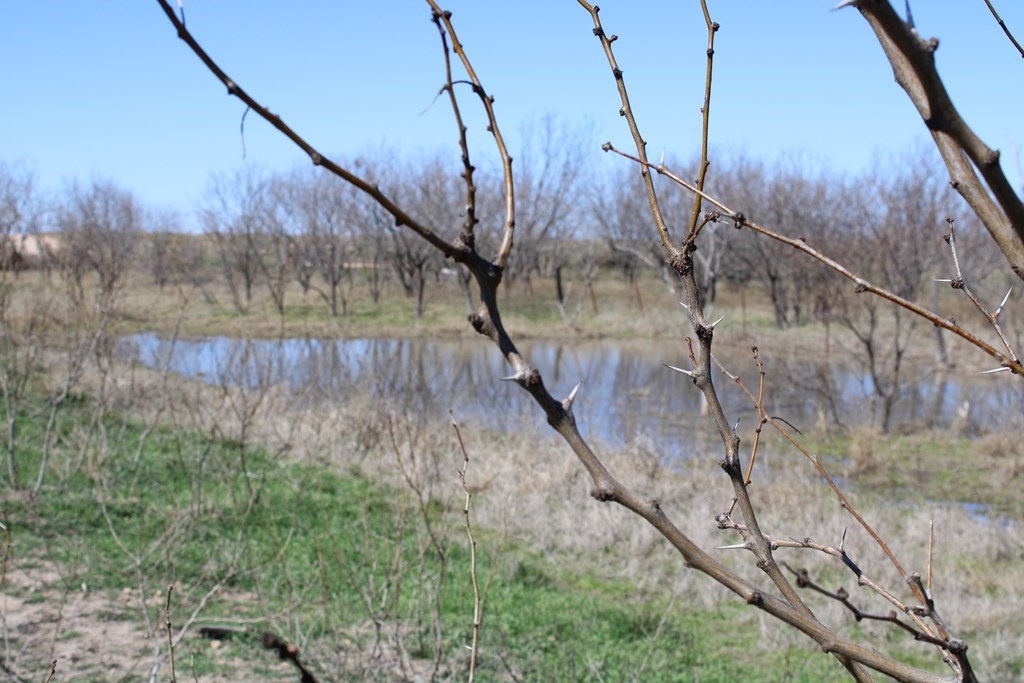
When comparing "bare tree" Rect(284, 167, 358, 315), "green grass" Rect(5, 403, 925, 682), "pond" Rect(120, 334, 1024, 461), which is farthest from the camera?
"bare tree" Rect(284, 167, 358, 315)

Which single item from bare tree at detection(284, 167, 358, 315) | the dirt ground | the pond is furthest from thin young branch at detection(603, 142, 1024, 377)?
bare tree at detection(284, 167, 358, 315)

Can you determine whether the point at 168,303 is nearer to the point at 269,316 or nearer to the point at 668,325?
the point at 269,316

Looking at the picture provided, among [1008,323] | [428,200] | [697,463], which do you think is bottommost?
[697,463]

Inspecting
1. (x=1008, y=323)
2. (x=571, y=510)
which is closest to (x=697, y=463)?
(x=571, y=510)

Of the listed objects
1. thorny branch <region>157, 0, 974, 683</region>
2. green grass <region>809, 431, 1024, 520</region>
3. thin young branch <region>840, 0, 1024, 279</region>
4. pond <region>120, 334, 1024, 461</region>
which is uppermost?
thin young branch <region>840, 0, 1024, 279</region>

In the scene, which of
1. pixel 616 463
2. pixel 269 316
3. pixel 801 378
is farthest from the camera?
pixel 269 316

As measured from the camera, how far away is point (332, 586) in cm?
627

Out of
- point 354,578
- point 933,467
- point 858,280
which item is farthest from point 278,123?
point 933,467

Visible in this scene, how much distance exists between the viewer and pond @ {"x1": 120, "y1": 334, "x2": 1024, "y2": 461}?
12664 mm

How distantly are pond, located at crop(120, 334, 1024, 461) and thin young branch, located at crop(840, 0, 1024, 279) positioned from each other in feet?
27.1

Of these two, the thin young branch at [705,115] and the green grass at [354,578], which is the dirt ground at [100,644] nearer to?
the green grass at [354,578]

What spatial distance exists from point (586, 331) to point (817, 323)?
26.7 feet

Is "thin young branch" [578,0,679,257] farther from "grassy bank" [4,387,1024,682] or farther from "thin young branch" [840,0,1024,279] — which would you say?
"grassy bank" [4,387,1024,682]

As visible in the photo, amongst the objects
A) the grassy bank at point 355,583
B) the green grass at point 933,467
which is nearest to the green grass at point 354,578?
the grassy bank at point 355,583
